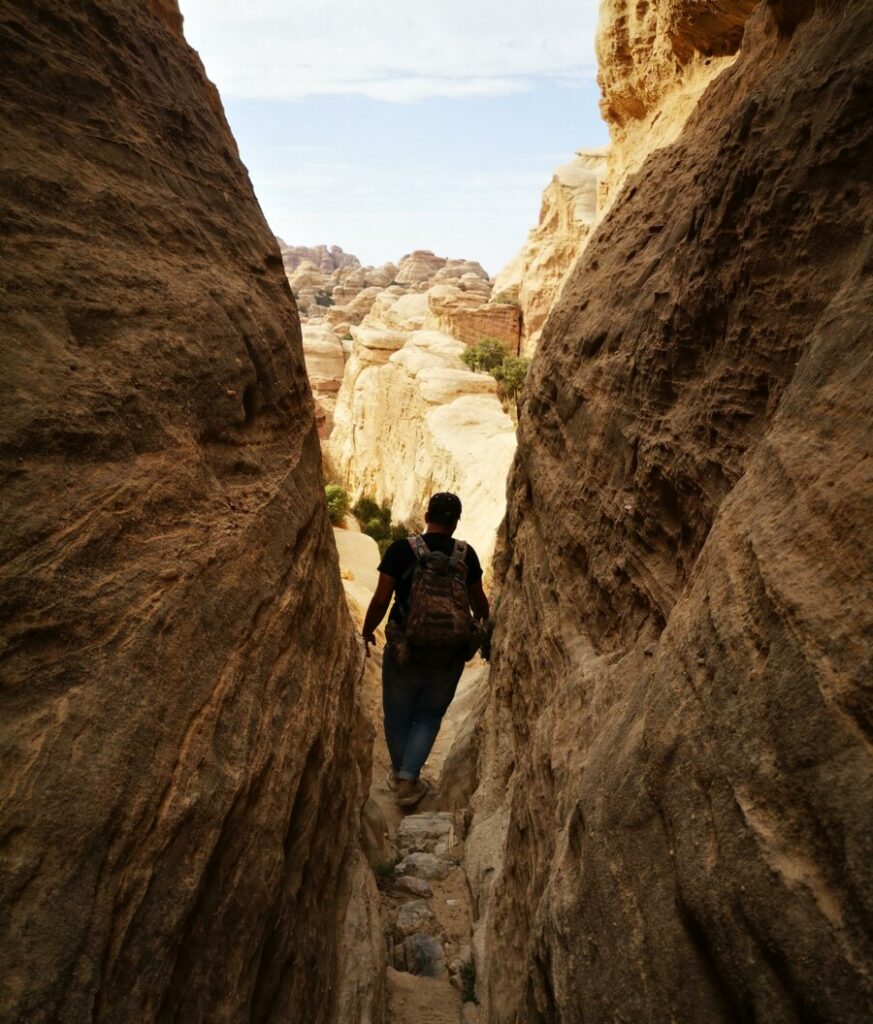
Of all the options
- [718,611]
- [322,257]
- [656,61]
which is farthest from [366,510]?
[322,257]

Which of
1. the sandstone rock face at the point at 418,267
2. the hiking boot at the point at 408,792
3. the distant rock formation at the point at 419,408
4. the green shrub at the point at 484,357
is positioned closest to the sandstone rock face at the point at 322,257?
the sandstone rock face at the point at 418,267

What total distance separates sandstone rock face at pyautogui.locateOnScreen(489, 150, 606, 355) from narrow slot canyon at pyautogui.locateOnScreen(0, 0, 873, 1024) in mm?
30054

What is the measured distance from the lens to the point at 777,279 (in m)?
2.91

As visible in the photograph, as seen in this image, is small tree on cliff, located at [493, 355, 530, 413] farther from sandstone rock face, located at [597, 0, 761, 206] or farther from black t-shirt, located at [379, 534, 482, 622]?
black t-shirt, located at [379, 534, 482, 622]

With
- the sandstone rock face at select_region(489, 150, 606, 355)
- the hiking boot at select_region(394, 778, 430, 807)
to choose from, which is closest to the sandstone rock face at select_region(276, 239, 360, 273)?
the sandstone rock face at select_region(489, 150, 606, 355)

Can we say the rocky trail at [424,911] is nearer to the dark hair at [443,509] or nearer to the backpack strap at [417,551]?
the backpack strap at [417,551]

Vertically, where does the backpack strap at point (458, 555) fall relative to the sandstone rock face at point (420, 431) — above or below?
below

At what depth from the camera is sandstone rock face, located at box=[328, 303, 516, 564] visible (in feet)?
58.7

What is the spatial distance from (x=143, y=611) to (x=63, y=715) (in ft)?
1.68

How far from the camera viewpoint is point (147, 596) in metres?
2.61

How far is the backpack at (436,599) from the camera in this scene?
509 centimetres

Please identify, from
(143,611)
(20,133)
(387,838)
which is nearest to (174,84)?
(20,133)

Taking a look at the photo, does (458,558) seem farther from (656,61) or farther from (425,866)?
(656,61)

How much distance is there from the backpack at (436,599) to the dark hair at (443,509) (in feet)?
0.72
